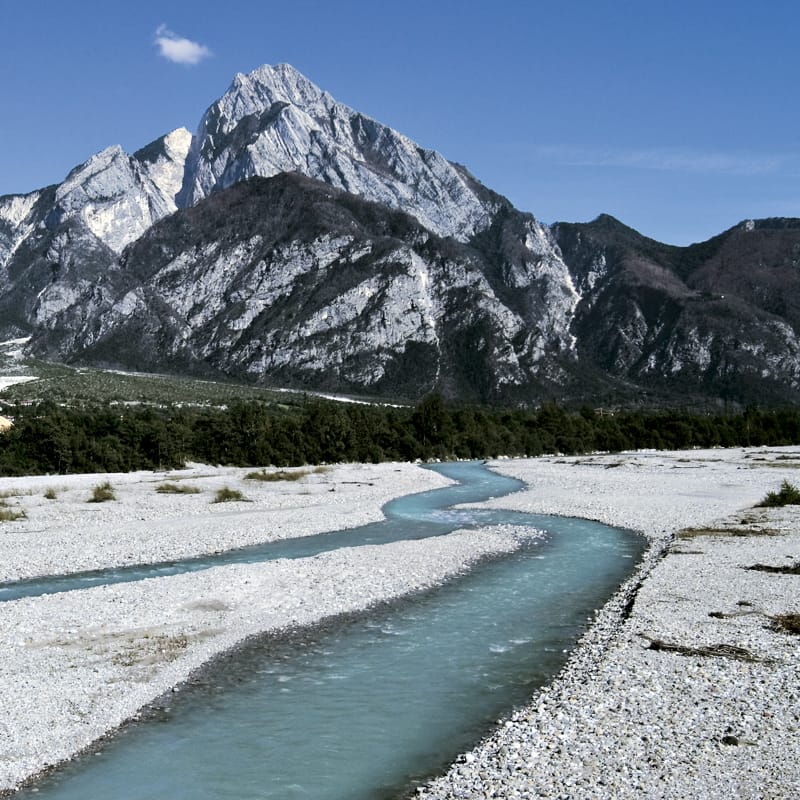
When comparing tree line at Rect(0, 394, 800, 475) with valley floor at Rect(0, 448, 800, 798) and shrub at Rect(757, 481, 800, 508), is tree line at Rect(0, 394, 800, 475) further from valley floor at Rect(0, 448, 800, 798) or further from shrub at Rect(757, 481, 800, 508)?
shrub at Rect(757, 481, 800, 508)

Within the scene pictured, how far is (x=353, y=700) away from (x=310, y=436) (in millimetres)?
83412

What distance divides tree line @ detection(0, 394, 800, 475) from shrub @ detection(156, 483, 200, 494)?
2135 centimetres

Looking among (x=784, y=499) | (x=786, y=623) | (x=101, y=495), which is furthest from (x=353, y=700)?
(x=784, y=499)

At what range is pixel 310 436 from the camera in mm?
98188

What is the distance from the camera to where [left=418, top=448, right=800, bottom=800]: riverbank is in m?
11.5

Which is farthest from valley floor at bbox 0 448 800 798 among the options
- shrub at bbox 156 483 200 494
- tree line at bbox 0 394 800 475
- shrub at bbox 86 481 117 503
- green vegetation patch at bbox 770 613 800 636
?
tree line at bbox 0 394 800 475

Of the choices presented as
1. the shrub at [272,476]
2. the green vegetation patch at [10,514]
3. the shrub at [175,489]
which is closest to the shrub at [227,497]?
the shrub at [175,489]

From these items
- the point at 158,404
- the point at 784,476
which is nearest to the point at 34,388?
the point at 158,404

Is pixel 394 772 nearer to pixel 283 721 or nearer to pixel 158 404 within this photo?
pixel 283 721

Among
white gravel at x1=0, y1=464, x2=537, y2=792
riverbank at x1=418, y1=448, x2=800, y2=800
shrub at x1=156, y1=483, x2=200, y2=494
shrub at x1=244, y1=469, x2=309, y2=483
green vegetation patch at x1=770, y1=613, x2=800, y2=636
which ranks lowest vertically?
shrub at x1=244, y1=469, x2=309, y2=483

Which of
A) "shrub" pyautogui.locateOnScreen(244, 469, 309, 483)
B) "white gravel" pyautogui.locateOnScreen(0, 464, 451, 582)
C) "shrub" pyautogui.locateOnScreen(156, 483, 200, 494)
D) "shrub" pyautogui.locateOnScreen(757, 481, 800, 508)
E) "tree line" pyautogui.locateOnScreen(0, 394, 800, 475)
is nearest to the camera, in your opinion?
"white gravel" pyautogui.locateOnScreen(0, 464, 451, 582)

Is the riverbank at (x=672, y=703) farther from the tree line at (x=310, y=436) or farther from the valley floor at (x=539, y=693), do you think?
the tree line at (x=310, y=436)

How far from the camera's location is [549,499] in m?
55.8

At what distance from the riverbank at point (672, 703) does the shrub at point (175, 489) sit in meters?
38.9
